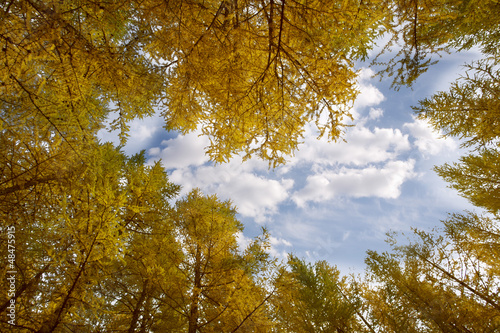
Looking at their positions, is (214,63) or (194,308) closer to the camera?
(214,63)

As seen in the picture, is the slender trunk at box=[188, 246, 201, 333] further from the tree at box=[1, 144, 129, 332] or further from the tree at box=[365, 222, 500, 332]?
the tree at box=[365, 222, 500, 332]

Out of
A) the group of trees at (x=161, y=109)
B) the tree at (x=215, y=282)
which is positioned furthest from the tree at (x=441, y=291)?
the tree at (x=215, y=282)

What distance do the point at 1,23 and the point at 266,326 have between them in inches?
228

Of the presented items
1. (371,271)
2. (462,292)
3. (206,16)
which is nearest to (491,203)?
(462,292)

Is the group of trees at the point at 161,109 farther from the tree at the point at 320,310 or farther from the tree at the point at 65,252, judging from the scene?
the tree at the point at 320,310

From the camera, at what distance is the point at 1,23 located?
1983mm

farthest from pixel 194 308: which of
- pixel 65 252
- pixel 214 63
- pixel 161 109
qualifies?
pixel 214 63

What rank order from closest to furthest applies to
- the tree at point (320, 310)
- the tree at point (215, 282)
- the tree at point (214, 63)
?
the tree at point (214, 63), the tree at point (215, 282), the tree at point (320, 310)

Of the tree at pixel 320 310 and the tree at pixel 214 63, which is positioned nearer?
the tree at pixel 214 63

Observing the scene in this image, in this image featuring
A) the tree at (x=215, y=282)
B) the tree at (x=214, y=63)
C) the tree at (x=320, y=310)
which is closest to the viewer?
the tree at (x=214, y=63)

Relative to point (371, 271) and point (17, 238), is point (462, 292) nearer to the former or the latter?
point (371, 271)

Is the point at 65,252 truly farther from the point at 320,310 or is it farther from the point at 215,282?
the point at 320,310

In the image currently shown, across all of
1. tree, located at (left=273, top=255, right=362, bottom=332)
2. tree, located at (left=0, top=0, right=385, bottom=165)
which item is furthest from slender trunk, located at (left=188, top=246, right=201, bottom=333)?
tree, located at (left=0, top=0, right=385, bottom=165)

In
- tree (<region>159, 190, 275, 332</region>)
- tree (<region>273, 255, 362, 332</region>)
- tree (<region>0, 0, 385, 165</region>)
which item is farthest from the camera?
tree (<region>273, 255, 362, 332</region>)
